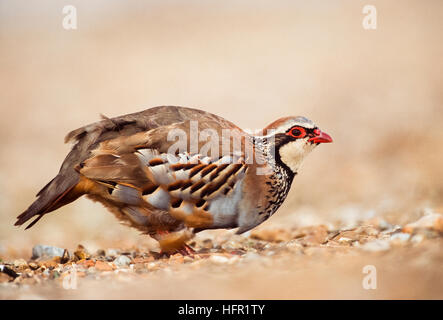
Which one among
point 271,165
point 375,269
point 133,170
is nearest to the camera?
point 375,269

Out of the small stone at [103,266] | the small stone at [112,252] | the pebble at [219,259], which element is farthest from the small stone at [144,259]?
the pebble at [219,259]

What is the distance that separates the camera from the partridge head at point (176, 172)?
5.43 metres

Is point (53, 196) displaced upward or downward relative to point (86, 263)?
upward

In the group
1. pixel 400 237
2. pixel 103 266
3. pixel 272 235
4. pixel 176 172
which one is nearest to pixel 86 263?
pixel 103 266

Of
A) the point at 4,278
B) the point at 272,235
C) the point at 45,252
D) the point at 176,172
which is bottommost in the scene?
the point at 4,278

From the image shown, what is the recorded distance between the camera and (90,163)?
5.45 metres

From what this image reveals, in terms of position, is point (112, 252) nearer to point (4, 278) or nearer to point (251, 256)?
point (4, 278)

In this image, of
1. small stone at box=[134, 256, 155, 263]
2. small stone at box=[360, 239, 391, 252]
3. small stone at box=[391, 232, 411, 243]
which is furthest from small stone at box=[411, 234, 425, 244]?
small stone at box=[134, 256, 155, 263]

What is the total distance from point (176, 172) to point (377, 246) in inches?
77.7

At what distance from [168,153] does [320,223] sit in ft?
8.82

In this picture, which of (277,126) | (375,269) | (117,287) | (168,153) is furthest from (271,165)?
(117,287)

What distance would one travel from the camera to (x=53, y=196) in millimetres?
5508

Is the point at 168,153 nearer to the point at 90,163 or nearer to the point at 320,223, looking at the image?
the point at 90,163

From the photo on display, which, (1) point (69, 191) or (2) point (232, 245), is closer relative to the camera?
(1) point (69, 191)
